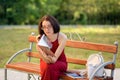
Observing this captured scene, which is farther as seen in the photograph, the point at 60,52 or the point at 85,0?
the point at 85,0

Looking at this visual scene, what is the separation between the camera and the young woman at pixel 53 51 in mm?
5246

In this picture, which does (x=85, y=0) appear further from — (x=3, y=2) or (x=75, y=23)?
(x=3, y=2)

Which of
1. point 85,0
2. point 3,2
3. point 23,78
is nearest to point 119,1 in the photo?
point 85,0

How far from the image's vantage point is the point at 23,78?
7.50 meters

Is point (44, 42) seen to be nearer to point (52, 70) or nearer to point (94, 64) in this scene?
point (52, 70)

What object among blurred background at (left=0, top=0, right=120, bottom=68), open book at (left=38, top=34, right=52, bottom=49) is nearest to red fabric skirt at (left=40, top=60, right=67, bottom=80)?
open book at (left=38, top=34, right=52, bottom=49)

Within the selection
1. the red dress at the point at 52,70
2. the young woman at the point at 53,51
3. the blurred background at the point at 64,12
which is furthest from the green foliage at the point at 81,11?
the red dress at the point at 52,70

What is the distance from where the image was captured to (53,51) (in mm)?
5449

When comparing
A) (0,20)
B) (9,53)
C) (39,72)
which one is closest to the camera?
(39,72)

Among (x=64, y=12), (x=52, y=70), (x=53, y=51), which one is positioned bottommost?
(x=64, y=12)

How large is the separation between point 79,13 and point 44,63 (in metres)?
18.2

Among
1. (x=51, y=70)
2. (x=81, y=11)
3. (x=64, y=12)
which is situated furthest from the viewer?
(x=64, y=12)

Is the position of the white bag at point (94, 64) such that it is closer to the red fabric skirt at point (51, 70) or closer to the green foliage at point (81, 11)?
the red fabric skirt at point (51, 70)

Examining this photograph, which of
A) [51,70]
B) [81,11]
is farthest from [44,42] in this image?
[81,11]
